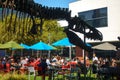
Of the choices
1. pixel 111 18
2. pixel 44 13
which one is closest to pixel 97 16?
pixel 111 18

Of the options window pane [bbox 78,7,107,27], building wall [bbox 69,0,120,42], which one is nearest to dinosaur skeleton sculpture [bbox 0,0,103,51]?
building wall [bbox 69,0,120,42]

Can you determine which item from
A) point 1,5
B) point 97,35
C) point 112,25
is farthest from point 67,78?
point 112,25

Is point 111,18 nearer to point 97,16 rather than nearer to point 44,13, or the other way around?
point 97,16

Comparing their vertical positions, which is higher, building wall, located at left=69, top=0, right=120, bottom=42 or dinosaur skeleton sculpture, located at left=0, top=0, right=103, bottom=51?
building wall, located at left=69, top=0, right=120, bottom=42

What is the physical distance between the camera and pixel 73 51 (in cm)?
4816

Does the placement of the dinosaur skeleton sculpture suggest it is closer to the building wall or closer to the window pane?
the building wall

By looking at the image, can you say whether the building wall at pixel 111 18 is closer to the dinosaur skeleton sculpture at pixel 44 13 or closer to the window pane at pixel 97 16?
the window pane at pixel 97 16

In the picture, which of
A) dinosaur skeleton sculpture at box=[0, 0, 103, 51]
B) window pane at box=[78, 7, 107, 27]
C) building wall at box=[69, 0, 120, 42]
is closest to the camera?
dinosaur skeleton sculpture at box=[0, 0, 103, 51]

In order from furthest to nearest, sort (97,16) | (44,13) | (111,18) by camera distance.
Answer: (97,16) → (111,18) → (44,13)

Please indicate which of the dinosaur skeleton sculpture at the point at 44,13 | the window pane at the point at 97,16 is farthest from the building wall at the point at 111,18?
the dinosaur skeleton sculpture at the point at 44,13

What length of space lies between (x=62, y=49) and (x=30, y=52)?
21.4ft

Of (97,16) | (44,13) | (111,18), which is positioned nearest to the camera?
(44,13)

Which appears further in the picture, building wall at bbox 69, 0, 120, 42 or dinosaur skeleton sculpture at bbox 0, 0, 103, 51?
building wall at bbox 69, 0, 120, 42

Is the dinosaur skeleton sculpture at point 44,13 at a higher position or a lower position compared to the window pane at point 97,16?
lower
